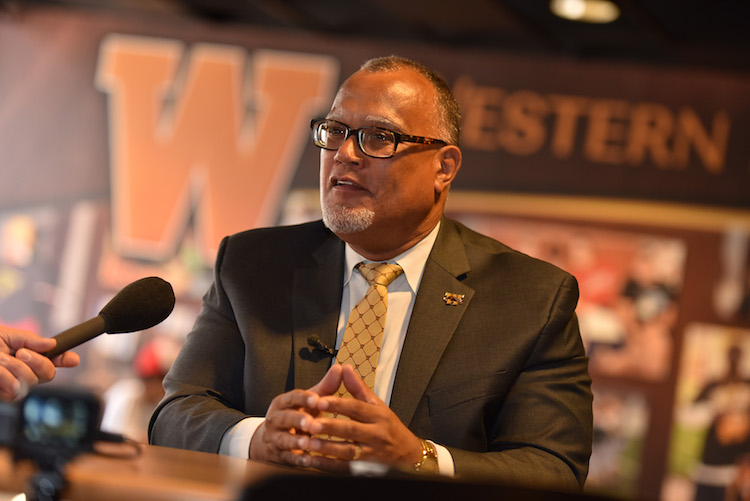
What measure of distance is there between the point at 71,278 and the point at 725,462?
4676 millimetres

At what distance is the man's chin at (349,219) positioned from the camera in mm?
2475

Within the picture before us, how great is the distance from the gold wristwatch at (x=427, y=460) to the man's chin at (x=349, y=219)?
2.17 ft

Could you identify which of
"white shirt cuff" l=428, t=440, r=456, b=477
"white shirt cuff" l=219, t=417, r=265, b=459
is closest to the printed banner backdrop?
"white shirt cuff" l=219, t=417, r=265, b=459

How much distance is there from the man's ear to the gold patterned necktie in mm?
334

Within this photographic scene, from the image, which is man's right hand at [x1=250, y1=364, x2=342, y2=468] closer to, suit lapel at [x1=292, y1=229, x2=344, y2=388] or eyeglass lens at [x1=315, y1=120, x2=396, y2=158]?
suit lapel at [x1=292, y1=229, x2=344, y2=388]

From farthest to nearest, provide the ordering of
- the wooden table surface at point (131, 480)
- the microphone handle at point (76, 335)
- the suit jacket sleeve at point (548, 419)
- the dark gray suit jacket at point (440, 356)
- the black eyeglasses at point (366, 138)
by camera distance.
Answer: the black eyeglasses at point (366, 138)
the dark gray suit jacket at point (440, 356)
the suit jacket sleeve at point (548, 419)
the microphone handle at point (76, 335)
the wooden table surface at point (131, 480)

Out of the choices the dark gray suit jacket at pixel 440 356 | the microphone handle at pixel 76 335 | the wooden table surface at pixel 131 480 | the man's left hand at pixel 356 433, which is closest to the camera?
the wooden table surface at pixel 131 480

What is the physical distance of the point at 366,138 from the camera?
2510mm

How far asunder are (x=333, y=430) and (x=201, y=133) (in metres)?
4.94

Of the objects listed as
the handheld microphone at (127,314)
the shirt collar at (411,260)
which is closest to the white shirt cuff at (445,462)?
the shirt collar at (411,260)

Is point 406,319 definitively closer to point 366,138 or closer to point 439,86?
point 366,138

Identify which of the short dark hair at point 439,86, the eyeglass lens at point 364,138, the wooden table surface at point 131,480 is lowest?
the wooden table surface at point 131,480

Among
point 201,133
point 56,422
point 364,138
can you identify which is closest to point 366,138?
point 364,138

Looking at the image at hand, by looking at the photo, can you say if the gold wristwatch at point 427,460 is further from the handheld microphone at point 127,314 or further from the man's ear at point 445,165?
the man's ear at point 445,165
